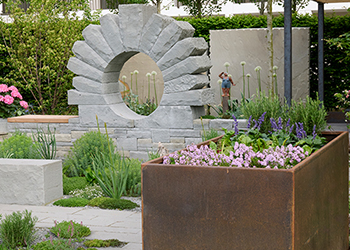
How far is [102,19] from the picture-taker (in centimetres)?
626

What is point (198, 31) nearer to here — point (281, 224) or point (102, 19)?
point (102, 19)

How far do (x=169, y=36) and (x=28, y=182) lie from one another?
2.58 meters

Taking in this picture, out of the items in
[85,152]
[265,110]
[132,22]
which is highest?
[132,22]

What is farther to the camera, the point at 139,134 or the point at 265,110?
the point at 139,134

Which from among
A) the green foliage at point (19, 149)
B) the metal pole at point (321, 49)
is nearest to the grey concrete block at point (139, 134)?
the green foliage at point (19, 149)

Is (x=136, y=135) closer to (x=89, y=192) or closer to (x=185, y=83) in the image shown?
(x=185, y=83)

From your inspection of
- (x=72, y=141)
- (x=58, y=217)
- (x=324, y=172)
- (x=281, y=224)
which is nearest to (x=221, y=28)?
(x=72, y=141)

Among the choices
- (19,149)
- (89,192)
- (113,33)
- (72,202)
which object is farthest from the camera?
(113,33)

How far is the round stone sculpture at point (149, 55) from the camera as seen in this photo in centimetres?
593

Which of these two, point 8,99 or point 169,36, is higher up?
point 169,36

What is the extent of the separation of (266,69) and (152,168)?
6.58 metres

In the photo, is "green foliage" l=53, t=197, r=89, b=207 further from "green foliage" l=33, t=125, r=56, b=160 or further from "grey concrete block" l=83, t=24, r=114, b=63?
"grey concrete block" l=83, t=24, r=114, b=63

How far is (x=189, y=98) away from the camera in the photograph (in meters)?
5.92

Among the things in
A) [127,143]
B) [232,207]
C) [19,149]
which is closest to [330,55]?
[127,143]
